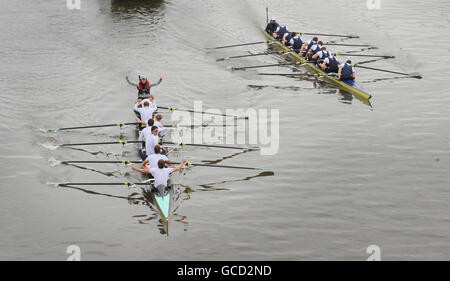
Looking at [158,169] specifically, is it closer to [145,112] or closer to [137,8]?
[145,112]

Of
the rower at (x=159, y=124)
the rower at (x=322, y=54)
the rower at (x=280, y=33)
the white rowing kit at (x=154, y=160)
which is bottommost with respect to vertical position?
the white rowing kit at (x=154, y=160)

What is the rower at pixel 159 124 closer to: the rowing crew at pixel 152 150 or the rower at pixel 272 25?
the rowing crew at pixel 152 150

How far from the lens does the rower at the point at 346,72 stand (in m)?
27.1

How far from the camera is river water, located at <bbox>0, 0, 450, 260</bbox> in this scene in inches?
598

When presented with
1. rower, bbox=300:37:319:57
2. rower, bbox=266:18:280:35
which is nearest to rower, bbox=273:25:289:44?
rower, bbox=266:18:280:35

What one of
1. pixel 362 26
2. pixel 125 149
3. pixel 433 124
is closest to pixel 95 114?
pixel 125 149

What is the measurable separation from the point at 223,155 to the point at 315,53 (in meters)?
12.8

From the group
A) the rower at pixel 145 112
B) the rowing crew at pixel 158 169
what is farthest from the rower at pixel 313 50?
the rowing crew at pixel 158 169

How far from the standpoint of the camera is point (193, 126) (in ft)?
Result: 76.0

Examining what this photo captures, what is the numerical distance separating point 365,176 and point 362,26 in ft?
81.0

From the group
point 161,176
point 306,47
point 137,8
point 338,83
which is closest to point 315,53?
point 306,47

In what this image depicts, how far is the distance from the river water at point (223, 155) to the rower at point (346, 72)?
117 centimetres

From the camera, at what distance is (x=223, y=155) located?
2066cm

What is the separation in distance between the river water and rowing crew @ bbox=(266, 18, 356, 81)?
141 centimetres
